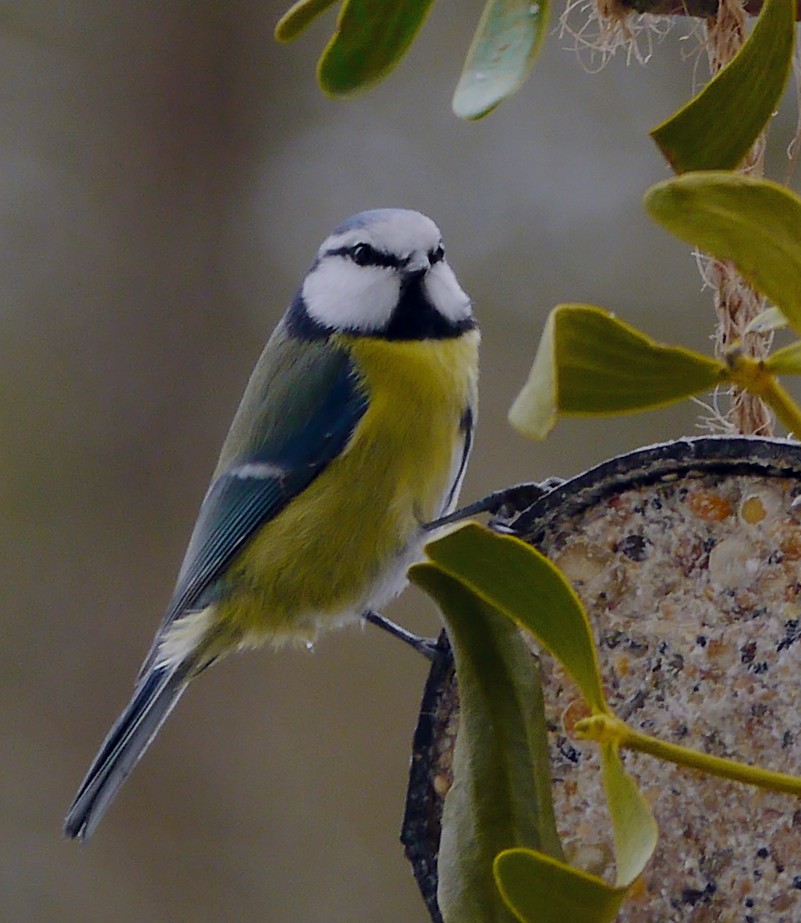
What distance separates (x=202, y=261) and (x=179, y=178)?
9.4 inches

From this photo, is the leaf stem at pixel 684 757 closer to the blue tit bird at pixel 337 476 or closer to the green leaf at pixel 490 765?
the green leaf at pixel 490 765

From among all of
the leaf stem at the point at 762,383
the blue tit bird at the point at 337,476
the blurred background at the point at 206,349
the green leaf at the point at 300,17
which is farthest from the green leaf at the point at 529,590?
the blurred background at the point at 206,349

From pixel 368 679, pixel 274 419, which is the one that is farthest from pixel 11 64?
pixel 274 419

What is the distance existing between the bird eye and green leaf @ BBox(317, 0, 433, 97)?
0.61 metres

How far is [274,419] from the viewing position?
1509mm

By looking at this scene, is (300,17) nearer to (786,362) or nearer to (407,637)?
(786,362)

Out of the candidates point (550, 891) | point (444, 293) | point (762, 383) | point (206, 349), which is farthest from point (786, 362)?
point (206, 349)

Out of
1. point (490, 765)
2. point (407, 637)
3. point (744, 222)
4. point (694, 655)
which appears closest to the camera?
point (744, 222)

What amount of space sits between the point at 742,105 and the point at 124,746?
3.44 feet

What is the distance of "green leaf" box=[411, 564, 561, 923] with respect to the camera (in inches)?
28.1

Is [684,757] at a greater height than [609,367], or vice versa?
[609,367]

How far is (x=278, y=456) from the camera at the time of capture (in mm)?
1464

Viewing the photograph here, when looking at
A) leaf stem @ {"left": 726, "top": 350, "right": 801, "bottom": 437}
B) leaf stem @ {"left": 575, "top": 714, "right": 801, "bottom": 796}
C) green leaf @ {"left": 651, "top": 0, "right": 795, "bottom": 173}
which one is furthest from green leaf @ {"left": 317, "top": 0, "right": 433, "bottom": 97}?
leaf stem @ {"left": 575, "top": 714, "right": 801, "bottom": 796}

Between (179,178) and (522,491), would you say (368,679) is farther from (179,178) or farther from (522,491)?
(522,491)
